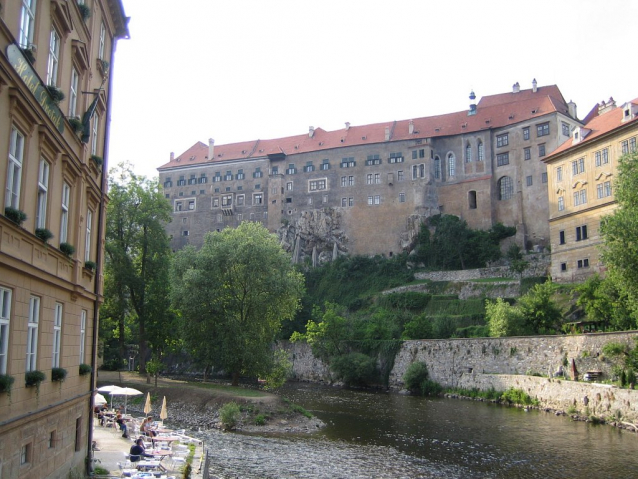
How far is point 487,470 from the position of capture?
19.3 m

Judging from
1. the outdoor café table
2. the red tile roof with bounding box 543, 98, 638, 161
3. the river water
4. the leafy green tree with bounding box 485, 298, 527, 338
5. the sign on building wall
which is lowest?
the river water

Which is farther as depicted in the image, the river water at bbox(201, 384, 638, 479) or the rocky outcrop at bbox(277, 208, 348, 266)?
the rocky outcrop at bbox(277, 208, 348, 266)

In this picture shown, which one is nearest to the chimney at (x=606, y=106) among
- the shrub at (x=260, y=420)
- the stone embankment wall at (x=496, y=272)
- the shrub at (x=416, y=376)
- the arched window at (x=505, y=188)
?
the arched window at (x=505, y=188)

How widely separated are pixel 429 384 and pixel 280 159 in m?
47.9

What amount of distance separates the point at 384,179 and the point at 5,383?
70.1m

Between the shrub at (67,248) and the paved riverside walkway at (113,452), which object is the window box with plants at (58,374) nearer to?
the shrub at (67,248)

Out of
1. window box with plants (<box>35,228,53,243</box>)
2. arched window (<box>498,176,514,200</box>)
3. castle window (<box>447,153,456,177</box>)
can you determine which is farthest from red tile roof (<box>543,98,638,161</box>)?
window box with plants (<box>35,228,53,243</box>)

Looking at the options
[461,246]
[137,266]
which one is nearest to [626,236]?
[137,266]

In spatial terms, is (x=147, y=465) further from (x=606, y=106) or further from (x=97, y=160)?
(x=606, y=106)

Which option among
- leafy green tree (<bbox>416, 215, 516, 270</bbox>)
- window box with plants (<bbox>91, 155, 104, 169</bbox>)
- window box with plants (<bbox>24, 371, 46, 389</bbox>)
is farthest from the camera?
leafy green tree (<bbox>416, 215, 516, 270</bbox>)

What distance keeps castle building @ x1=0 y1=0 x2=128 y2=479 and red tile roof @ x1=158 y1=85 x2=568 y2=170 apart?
61457 mm

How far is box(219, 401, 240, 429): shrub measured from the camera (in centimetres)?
2666

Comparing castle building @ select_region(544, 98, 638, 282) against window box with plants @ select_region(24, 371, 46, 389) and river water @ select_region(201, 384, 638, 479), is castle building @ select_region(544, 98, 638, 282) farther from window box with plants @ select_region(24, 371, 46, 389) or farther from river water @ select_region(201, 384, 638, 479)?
window box with plants @ select_region(24, 371, 46, 389)

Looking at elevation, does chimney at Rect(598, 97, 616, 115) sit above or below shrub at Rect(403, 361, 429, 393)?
above
